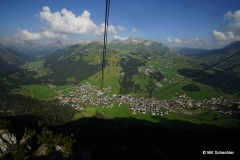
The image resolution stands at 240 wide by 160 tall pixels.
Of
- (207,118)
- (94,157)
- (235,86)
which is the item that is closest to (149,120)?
(207,118)

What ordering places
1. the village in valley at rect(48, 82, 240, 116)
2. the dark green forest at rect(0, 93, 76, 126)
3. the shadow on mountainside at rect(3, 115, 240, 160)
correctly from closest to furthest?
1. the shadow on mountainside at rect(3, 115, 240, 160)
2. the dark green forest at rect(0, 93, 76, 126)
3. the village in valley at rect(48, 82, 240, 116)

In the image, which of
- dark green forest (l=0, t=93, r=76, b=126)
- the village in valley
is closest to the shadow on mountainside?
dark green forest (l=0, t=93, r=76, b=126)

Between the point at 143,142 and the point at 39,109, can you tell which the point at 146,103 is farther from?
the point at 143,142

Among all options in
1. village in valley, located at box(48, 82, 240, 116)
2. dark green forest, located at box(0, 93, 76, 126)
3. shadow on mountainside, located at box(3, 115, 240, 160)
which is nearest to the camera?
shadow on mountainside, located at box(3, 115, 240, 160)

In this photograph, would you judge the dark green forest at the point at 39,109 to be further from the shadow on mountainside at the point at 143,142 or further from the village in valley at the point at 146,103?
the village in valley at the point at 146,103

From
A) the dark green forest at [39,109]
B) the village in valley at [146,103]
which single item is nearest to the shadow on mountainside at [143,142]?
the dark green forest at [39,109]

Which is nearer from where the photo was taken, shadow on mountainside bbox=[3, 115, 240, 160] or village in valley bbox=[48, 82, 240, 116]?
shadow on mountainside bbox=[3, 115, 240, 160]

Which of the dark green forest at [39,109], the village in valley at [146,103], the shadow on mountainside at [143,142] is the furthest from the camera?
the village in valley at [146,103]

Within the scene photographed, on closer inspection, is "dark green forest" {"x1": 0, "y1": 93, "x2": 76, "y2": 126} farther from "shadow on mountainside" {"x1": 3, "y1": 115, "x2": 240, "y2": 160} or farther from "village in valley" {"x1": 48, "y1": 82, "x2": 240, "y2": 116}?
"village in valley" {"x1": 48, "y1": 82, "x2": 240, "y2": 116}

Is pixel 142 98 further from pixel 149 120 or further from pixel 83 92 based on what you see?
pixel 83 92
